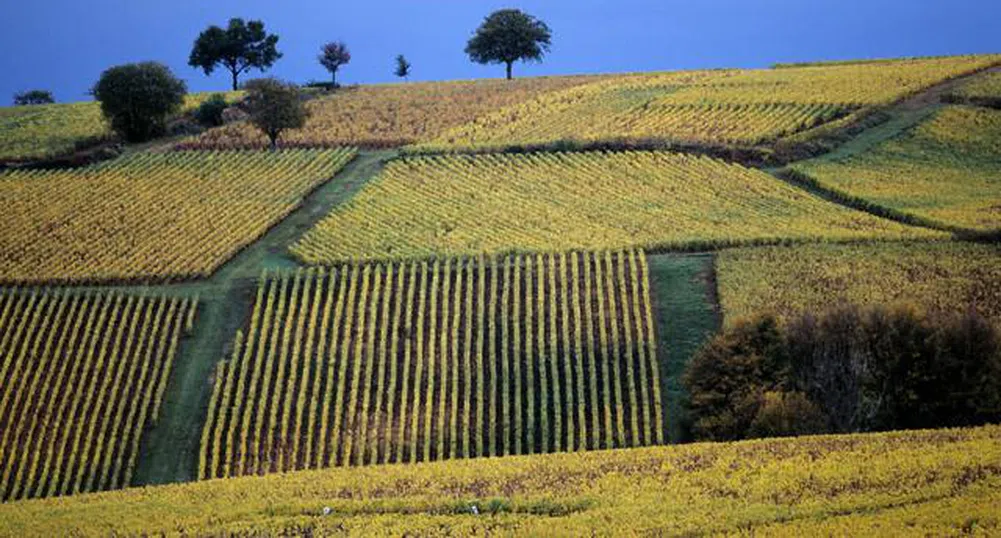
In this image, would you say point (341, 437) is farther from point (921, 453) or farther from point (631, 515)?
point (921, 453)

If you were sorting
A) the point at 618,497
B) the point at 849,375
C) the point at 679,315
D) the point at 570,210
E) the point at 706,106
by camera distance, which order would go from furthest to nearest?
the point at 706,106, the point at 570,210, the point at 679,315, the point at 849,375, the point at 618,497

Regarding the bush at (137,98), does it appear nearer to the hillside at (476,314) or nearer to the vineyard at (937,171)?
the hillside at (476,314)

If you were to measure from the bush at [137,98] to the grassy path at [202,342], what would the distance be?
25621 millimetres

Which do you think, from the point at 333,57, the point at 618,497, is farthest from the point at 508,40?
the point at 618,497

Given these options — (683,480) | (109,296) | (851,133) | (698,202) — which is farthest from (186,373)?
(851,133)

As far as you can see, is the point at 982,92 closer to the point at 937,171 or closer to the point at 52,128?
the point at 937,171

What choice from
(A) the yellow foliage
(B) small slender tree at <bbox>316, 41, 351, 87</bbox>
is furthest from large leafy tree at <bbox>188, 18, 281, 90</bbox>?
(A) the yellow foliage

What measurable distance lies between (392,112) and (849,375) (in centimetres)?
5859

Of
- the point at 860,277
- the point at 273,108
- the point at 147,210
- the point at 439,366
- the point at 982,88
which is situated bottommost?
the point at 439,366

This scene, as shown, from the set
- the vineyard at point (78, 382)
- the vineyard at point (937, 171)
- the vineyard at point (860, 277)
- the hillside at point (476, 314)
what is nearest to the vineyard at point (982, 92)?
the hillside at point (476, 314)

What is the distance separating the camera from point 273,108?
8356 cm

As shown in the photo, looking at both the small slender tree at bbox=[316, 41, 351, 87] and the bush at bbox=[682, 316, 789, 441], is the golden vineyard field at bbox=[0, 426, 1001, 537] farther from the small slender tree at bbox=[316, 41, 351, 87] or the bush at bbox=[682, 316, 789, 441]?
the small slender tree at bbox=[316, 41, 351, 87]

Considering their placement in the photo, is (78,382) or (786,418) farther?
(78,382)

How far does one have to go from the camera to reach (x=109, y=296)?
54562 millimetres
